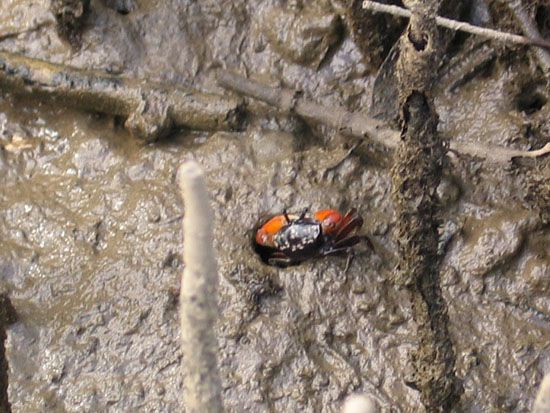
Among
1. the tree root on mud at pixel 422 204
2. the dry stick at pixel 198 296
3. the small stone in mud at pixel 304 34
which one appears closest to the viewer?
the dry stick at pixel 198 296

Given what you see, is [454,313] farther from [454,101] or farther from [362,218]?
[454,101]

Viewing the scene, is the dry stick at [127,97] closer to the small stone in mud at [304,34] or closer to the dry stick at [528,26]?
the small stone in mud at [304,34]

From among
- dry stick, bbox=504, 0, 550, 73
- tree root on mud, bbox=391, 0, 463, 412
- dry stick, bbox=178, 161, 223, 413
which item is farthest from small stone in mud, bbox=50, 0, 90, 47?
dry stick, bbox=178, 161, 223, 413

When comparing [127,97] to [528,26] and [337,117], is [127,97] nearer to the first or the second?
[337,117]

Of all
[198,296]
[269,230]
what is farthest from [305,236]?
[198,296]

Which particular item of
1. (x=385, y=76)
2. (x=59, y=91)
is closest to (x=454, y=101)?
(x=385, y=76)

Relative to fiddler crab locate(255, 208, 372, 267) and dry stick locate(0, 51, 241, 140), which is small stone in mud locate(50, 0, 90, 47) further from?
fiddler crab locate(255, 208, 372, 267)

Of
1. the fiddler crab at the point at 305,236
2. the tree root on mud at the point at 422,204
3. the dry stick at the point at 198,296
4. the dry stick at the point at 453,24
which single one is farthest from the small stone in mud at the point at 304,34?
the dry stick at the point at 198,296
